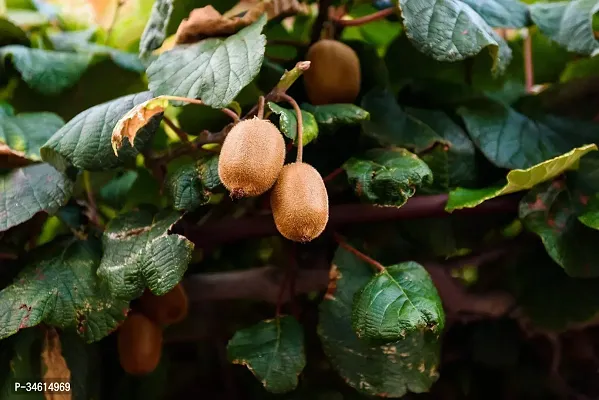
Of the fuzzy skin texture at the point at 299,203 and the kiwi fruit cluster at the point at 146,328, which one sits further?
the kiwi fruit cluster at the point at 146,328

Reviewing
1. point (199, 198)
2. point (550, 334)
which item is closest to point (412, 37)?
point (199, 198)

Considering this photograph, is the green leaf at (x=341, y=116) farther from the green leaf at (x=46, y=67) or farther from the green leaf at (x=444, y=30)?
the green leaf at (x=46, y=67)

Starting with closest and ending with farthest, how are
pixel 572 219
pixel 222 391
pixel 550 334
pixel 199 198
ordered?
pixel 199 198 → pixel 572 219 → pixel 550 334 → pixel 222 391

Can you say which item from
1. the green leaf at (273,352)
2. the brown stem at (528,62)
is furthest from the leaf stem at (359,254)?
the brown stem at (528,62)

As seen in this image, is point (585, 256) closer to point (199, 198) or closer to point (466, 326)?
point (466, 326)

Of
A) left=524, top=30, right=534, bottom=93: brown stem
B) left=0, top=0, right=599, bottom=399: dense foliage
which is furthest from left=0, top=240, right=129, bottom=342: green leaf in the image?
left=524, top=30, right=534, bottom=93: brown stem

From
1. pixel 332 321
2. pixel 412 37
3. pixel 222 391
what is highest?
pixel 412 37

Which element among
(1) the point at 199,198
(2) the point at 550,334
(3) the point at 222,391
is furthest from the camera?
(3) the point at 222,391

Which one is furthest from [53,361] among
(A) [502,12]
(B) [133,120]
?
(A) [502,12]
